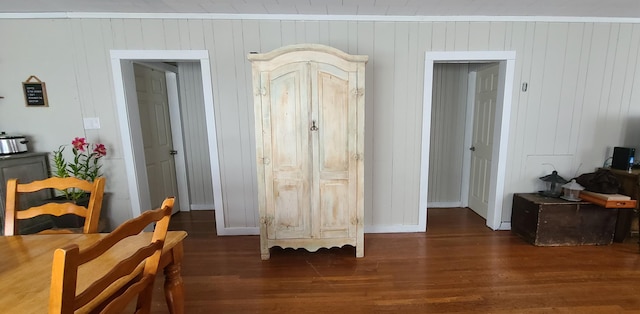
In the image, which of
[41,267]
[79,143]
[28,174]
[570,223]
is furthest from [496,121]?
[28,174]

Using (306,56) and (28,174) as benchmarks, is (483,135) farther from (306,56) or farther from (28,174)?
(28,174)

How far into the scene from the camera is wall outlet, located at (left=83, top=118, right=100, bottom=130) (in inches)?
105

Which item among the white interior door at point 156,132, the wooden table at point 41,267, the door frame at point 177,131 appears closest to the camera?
the wooden table at point 41,267

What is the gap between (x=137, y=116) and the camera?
2.83 m

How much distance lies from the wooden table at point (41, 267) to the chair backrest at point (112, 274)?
0.23ft

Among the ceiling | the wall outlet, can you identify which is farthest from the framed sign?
the ceiling

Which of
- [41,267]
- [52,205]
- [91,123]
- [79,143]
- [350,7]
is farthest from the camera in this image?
[91,123]

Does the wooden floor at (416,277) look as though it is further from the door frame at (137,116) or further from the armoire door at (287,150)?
the door frame at (137,116)

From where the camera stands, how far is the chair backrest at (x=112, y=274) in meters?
0.66

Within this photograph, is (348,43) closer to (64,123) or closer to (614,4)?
(614,4)

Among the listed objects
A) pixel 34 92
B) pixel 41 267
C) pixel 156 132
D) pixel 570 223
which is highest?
pixel 34 92

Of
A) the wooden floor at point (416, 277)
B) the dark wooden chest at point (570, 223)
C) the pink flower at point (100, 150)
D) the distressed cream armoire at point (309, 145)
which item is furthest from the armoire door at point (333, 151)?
the pink flower at point (100, 150)

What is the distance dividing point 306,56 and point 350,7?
72 cm

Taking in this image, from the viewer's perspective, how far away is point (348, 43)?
2.67 metres
